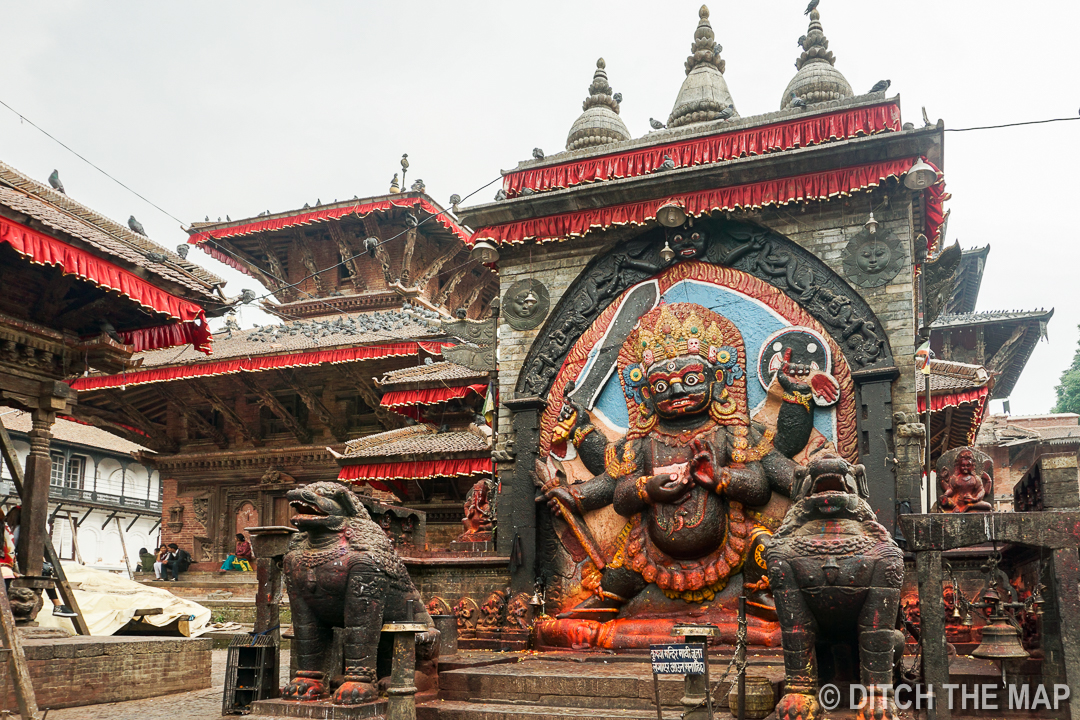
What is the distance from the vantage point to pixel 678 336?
10.6 m

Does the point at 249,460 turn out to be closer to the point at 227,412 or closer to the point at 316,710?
the point at 227,412

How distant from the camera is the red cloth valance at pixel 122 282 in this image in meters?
9.77

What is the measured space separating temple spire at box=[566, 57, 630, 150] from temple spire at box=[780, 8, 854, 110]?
100 inches

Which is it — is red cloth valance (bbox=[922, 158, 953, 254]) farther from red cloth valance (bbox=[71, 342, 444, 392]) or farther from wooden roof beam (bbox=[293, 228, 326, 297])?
wooden roof beam (bbox=[293, 228, 326, 297])

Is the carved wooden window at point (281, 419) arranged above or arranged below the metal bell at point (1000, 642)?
above

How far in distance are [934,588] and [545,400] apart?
604 cm

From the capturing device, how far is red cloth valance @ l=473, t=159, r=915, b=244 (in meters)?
9.98

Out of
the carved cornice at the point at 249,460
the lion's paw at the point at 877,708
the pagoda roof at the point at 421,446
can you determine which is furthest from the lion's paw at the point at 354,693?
the carved cornice at the point at 249,460

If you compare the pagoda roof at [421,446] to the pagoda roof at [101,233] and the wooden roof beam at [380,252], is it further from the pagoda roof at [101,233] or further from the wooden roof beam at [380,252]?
the wooden roof beam at [380,252]

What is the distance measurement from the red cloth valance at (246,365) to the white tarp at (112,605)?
6694 mm

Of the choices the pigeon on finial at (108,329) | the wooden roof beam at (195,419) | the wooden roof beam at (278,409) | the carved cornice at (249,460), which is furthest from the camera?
the wooden roof beam at (195,419)

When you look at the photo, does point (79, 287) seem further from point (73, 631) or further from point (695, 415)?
point (695, 415)

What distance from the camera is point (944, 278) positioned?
Answer: 43.8 ft

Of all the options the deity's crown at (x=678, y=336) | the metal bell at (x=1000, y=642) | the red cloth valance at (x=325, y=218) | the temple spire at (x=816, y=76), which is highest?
the red cloth valance at (x=325, y=218)
